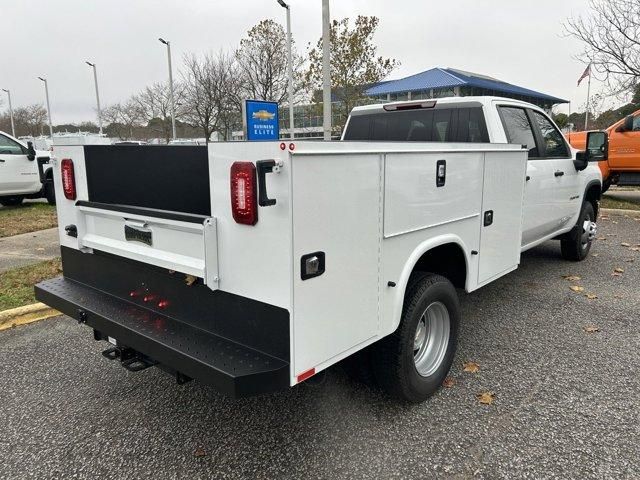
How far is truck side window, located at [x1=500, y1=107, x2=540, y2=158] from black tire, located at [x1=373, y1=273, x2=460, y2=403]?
82.1 inches

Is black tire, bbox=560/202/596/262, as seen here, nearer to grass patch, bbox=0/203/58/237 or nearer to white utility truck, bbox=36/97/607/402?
white utility truck, bbox=36/97/607/402

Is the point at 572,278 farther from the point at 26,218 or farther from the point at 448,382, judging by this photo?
the point at 26,218

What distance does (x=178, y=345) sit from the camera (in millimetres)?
2385

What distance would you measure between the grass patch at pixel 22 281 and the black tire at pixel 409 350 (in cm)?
370

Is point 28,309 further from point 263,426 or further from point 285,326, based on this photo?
point 285,326

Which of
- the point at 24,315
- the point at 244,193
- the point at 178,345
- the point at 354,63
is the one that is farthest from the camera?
the point at 354,63

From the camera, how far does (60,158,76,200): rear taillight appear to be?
315 centimetres

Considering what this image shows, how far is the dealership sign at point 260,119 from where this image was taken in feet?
34.1

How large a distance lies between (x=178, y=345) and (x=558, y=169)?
454cm

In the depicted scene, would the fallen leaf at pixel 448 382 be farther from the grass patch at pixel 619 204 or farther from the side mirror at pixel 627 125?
the side mirror at pixel 627 125

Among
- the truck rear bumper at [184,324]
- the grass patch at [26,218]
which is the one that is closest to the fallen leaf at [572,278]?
the truck rear bumper at [184,324]

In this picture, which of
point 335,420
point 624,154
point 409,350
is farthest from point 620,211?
point 335,420

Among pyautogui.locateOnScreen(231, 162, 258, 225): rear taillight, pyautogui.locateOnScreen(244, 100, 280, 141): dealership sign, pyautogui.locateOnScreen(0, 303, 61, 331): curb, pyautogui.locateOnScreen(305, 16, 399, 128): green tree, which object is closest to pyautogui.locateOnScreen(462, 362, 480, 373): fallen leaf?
pyautogui.locateOnScreen(231, 162, 258, 225): rear taillight

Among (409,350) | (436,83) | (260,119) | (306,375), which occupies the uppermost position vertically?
(436,83)
